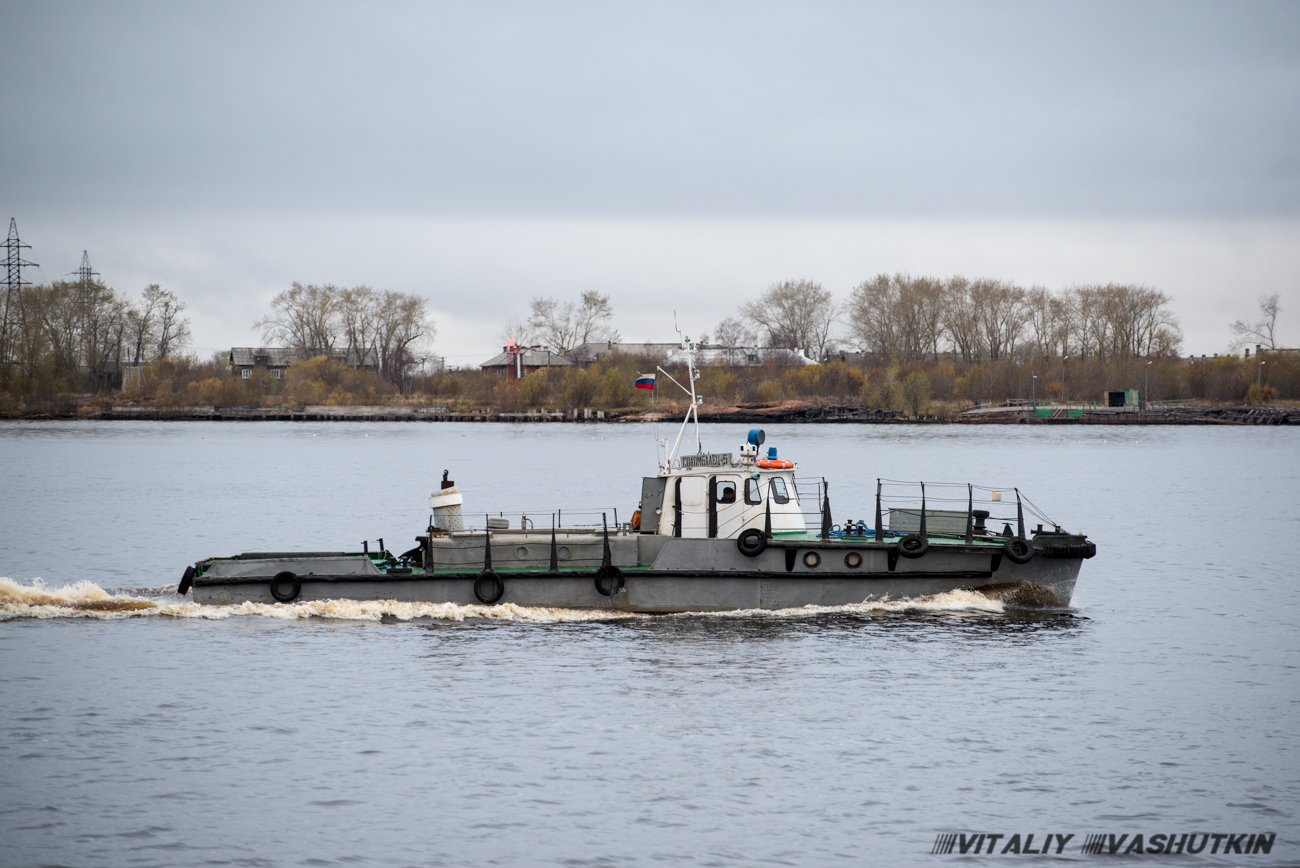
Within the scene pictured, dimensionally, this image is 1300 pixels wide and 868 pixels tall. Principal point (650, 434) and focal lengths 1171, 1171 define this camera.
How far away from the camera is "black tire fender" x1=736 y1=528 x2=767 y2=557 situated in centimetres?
2077

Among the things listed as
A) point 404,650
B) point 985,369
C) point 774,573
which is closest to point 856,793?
point 774,573

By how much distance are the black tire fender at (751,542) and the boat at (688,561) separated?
0.08 feet

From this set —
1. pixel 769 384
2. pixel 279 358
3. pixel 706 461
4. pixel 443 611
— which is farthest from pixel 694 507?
pixel 279 358

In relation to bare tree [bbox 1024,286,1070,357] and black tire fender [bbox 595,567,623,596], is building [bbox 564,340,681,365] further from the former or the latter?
black tire fender [bbox 595,567,623,596]

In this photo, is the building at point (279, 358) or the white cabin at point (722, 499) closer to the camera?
the white cabin at point (722, 499)

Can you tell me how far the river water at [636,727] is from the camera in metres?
13.1

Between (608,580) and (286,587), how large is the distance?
5867 millimetres

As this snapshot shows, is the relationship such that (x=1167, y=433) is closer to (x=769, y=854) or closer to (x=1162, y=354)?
(x=1162, y=354)

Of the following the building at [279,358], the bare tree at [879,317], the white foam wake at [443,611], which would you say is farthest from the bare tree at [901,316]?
the white foam wake at [443,611]

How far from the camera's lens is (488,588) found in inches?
834

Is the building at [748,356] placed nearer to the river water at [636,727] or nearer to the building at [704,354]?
the building at [704,354]

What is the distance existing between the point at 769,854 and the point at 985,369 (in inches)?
4490

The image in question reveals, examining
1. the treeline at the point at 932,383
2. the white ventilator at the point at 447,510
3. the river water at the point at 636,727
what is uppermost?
the treeline at the point at 932,383

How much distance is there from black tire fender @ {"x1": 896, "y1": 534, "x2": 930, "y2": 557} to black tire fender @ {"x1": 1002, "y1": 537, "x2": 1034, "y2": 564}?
1501 mm
